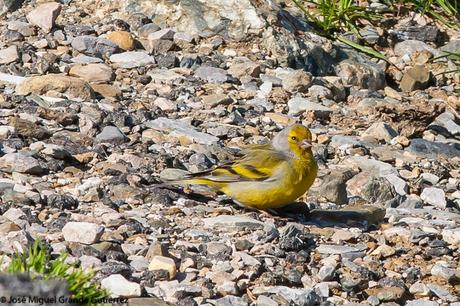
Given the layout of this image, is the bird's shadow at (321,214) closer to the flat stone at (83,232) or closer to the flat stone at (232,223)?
the flat stone at (232,223)

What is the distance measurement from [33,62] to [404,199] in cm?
349

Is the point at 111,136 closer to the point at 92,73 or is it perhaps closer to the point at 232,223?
the point at 92,73

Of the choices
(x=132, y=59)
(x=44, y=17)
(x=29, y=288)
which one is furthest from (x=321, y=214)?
(x=44, y=17)

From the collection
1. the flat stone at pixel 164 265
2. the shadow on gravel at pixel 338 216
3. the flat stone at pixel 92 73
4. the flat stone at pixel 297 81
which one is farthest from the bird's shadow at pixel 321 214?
the flat stone at pixel 297 81

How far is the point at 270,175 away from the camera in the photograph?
781 centimetres

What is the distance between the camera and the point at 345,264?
23.0 feet

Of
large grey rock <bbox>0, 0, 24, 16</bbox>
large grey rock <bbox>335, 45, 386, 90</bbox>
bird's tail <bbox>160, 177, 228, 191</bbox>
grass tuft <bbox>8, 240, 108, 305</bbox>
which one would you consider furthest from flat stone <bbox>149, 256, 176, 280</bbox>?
large grey rock <bbox>0, 0, 24, 16</bbox>

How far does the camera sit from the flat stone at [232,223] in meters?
7.33

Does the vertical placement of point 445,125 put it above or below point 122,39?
below

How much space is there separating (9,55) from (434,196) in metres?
3.89

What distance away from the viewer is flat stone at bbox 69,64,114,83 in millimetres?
9656

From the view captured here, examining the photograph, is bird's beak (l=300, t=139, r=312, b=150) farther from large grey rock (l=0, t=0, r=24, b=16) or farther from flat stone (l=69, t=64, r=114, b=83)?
large grey rock (l=0, t=0, r=24, b=16)

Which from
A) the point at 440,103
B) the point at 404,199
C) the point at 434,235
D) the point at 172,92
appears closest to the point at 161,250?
the point at 434,235

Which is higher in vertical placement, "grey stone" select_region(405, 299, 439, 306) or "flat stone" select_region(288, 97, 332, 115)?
"grey stone" select_region(405, 299, 439, 306)
